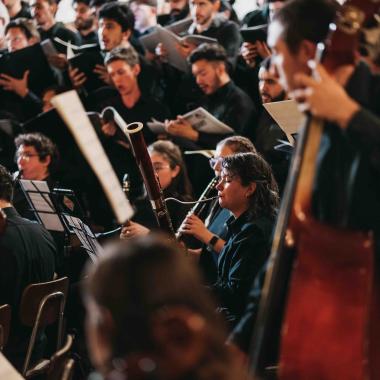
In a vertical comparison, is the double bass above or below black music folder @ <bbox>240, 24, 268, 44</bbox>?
above

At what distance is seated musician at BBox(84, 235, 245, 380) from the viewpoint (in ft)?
4.03

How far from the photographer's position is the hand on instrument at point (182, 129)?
4984mm

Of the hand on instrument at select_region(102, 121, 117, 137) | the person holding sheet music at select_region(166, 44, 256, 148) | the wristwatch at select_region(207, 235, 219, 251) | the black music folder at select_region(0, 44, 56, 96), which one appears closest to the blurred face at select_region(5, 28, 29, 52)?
the black music folder at select_region(0, 44, 56, 96)

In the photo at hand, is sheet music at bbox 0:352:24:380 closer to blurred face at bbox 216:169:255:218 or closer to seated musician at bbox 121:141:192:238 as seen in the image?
blurred face at bbox 216:169:255:218

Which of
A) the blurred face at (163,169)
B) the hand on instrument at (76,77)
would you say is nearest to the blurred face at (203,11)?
the hand on instrument at (76,77)

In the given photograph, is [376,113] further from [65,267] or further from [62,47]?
[62,47]

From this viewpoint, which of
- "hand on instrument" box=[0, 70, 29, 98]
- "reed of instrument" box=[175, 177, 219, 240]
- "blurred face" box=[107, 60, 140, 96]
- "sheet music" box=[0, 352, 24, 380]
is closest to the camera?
"sheet music" box=[0, 352, 24, 380]

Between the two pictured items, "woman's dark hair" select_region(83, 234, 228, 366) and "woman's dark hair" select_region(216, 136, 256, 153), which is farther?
"woman's dark hair" select_region(216, 136, 256, 153)

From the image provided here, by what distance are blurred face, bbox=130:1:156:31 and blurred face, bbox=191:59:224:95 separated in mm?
1724

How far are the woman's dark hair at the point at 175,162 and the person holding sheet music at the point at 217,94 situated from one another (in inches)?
9.9

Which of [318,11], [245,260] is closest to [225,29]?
[245,260]

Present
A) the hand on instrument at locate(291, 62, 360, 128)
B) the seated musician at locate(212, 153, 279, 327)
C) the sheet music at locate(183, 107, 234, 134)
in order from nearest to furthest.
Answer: the hand on instrument at locate(291, 62, 360, 128) → the seated musician at locate(212, 153, 279, 327) → the sheet music at locate(183, 107, 234, 134)

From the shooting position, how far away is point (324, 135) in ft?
5.89

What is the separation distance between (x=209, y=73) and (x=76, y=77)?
120 cm
